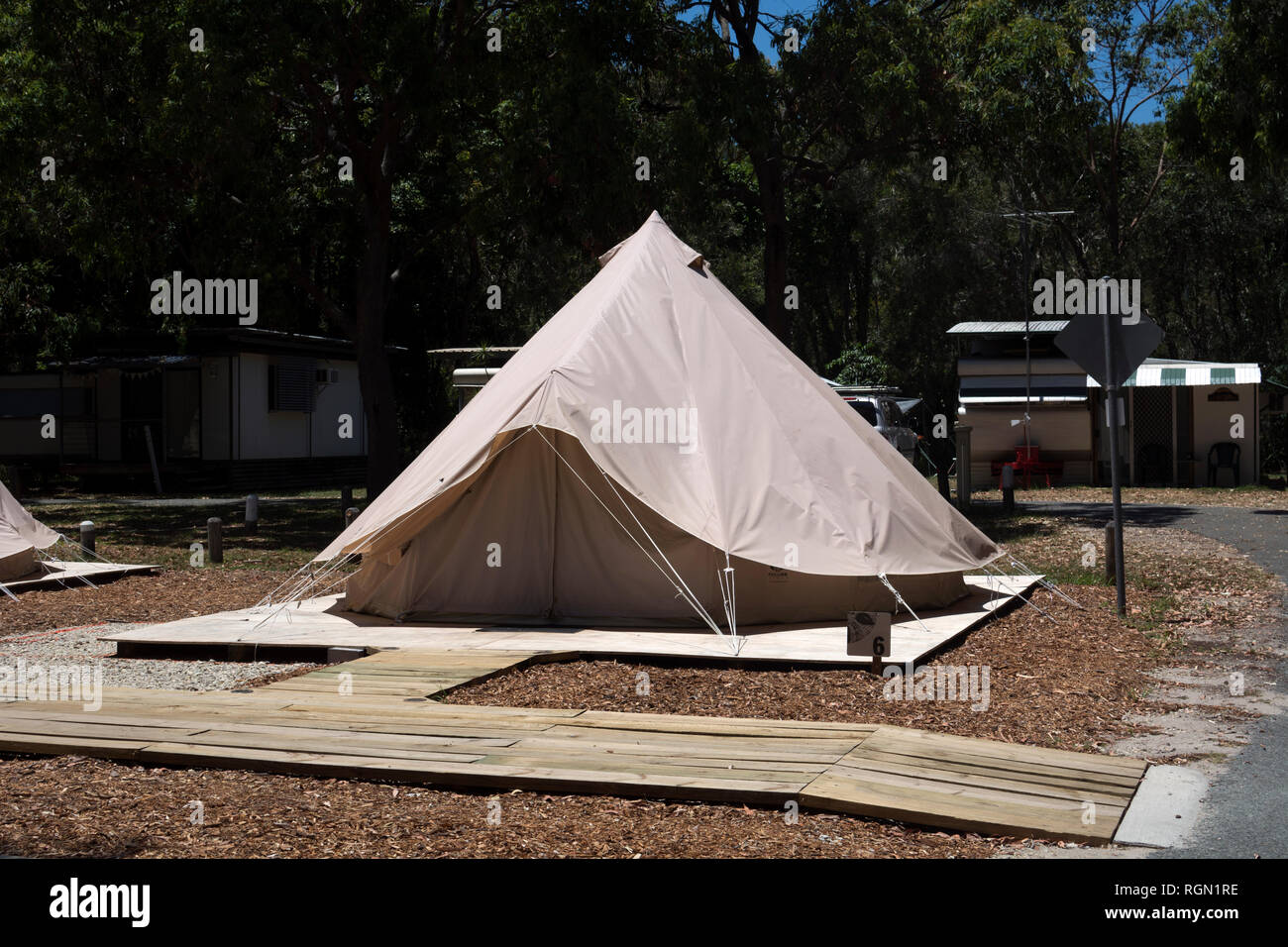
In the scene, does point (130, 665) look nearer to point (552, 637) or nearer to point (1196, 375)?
point (552, 637)

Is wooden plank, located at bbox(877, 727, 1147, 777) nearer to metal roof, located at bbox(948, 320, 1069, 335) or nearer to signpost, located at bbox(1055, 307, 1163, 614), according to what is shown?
signpost, located at bbox(1055, 307, 1163, 614)

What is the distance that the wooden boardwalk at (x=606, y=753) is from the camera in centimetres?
567

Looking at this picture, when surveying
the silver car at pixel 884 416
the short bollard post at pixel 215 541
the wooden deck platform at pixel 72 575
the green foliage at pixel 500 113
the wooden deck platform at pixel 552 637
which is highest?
the green foliage at pixel 500 113

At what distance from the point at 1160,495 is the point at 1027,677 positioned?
2144 cm

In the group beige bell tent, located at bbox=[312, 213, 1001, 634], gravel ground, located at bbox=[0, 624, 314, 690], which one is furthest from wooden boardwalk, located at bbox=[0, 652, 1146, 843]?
beige bell tent, located at bbox=[312, 213, 1001, 634]

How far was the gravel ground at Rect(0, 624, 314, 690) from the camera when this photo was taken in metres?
9.14

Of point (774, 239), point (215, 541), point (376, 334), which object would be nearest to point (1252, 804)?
point (215, 541)

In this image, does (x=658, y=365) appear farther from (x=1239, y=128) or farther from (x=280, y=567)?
(x=1239, y=128)

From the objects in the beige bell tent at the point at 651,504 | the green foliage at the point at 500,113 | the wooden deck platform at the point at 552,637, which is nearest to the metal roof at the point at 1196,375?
the green foliage at the point at 500,113

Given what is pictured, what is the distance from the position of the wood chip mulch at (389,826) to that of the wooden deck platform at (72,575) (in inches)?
364

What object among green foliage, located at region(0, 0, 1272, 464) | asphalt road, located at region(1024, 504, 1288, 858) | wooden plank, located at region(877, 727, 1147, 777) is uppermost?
green foliage, located at region(0, 0, 1272, 464)

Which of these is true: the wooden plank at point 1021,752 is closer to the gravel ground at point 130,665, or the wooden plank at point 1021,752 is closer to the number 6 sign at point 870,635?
the number 6 sign at point 870,635

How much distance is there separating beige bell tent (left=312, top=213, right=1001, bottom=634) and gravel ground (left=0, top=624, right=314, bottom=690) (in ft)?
4.89
